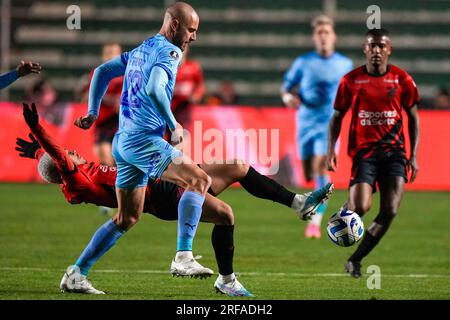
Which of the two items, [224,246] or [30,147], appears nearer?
[224,246]

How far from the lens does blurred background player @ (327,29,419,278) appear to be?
925 centimetres

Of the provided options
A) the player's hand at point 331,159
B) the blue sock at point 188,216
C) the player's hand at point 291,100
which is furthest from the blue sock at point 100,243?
the player's hand at point 291,100

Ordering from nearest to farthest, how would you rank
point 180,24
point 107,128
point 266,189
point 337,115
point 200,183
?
point 200,183, point 180,24, point 266,189, point 337,115, point 107,128

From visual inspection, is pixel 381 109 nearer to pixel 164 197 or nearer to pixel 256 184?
pixel 256 184

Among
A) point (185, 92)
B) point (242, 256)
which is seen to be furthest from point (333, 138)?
point (185, 92)

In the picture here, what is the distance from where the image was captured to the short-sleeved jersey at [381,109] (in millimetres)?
9430

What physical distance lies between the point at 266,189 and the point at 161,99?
1.11 meters

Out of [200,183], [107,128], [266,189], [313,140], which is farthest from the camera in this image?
[107,128]

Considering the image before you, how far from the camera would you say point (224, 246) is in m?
7.68

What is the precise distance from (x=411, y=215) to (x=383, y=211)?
607 centimetres

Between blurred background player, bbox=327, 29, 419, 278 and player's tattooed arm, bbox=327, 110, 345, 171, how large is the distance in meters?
0.01

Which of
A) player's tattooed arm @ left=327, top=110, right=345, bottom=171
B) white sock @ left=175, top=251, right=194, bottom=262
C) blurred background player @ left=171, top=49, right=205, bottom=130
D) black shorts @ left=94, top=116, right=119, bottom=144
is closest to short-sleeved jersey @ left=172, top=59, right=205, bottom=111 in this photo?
blurred background player @ left=171, top=49, right=205, bottom=130

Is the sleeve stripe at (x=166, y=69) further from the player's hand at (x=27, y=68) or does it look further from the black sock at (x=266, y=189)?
the player's hand at (x=27, y=68)

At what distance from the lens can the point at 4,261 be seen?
32.0 ft
